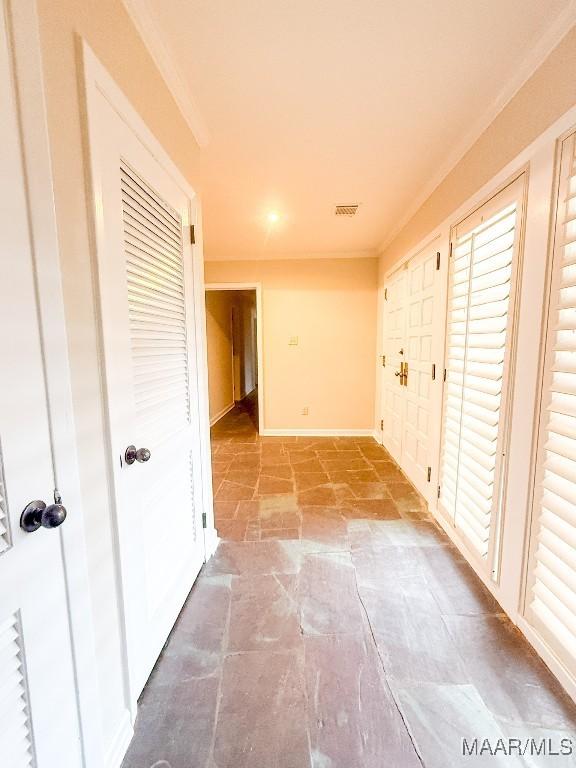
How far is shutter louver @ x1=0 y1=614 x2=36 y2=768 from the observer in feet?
1.89

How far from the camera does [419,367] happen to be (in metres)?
2.61

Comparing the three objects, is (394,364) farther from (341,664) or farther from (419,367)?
(341,664)

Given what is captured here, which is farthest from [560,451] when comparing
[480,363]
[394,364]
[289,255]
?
[289,255]

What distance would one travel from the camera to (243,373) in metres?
7.07

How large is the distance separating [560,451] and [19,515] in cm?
163

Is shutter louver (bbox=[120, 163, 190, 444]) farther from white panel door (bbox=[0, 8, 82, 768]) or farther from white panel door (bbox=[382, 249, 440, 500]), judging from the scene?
white panel door (bbox=[382, 249, 440, 500])

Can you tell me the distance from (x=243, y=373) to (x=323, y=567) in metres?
5.60

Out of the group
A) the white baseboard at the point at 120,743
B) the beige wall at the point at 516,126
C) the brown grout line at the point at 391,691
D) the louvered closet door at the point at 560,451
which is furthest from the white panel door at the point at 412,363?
the white baseboard at the point at 120,743

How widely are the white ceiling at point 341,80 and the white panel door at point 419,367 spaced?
2.06ft

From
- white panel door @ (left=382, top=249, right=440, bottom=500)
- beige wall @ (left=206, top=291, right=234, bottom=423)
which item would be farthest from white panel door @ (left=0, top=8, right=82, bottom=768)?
beige wall @ (left=206, top=291, right=234, bottom=423)

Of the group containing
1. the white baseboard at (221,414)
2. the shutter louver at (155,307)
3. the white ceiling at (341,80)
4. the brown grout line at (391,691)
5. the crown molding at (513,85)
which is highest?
the white ceiling at (341,80)

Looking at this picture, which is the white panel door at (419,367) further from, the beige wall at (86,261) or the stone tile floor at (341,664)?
the beige wall at (86,261)

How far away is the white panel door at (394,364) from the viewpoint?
309 cm

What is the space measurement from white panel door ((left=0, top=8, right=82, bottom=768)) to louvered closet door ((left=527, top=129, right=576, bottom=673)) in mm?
1584
